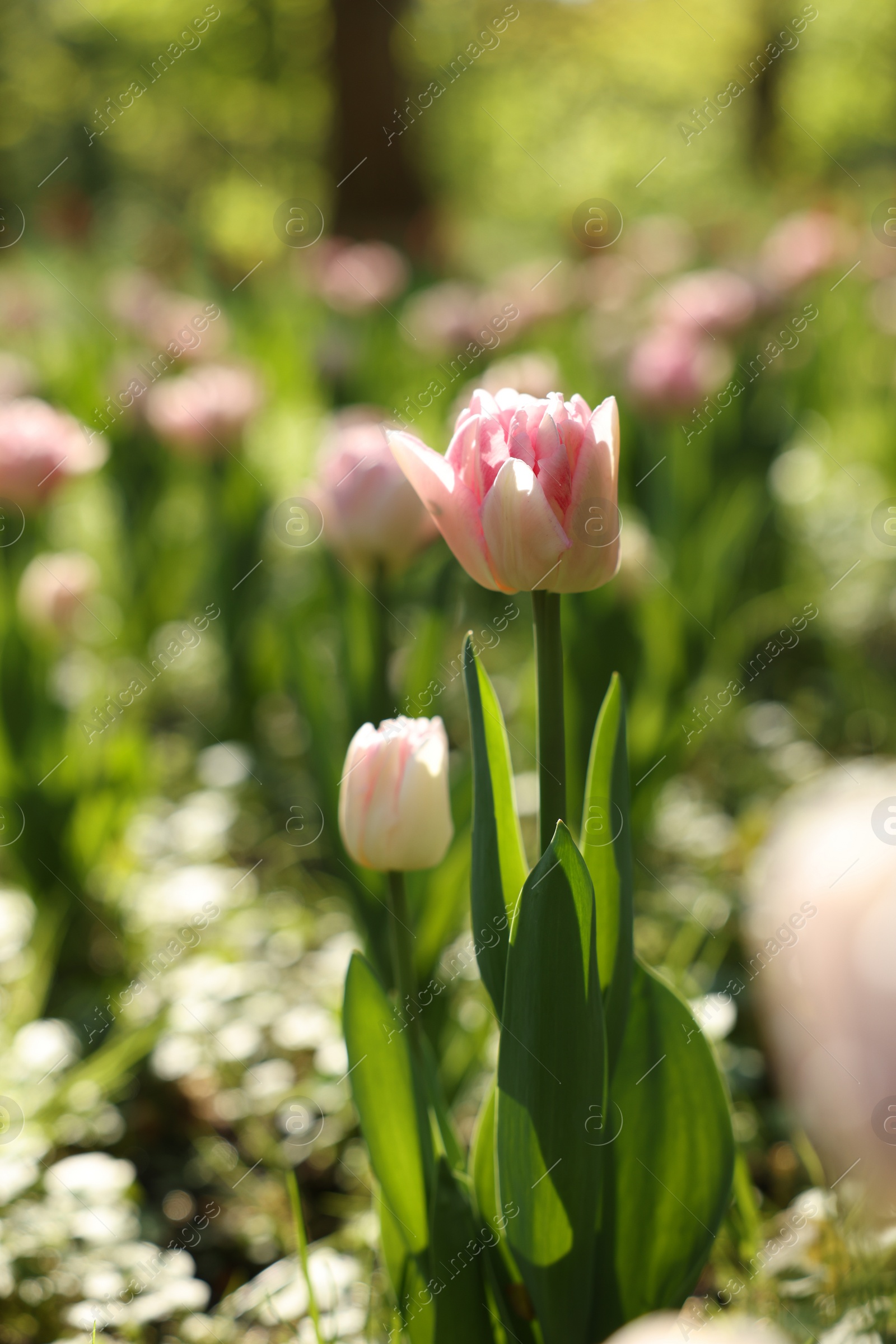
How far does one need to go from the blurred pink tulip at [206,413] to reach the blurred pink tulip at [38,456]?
519 millimetres

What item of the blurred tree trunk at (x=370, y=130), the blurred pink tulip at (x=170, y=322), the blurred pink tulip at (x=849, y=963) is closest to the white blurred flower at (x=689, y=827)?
the blurred pink tulip at (x=849, y=963)

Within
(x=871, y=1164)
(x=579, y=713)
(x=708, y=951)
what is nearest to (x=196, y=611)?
(x=579, y=713)

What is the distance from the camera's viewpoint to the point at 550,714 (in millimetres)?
836

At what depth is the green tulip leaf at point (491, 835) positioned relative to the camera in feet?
2.72

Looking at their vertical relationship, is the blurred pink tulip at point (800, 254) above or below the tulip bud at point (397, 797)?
below

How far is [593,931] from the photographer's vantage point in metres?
0.79

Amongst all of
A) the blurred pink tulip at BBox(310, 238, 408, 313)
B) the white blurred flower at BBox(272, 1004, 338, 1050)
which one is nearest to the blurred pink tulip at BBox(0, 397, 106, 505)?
the white blurred flower at BBox(272, 1004, 338, 1050)

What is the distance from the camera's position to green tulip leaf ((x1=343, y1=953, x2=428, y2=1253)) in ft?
2.85

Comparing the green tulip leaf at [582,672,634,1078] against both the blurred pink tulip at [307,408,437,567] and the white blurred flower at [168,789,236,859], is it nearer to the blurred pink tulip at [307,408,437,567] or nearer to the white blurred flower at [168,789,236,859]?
the blurred pink tulip at [307,408,437,567]

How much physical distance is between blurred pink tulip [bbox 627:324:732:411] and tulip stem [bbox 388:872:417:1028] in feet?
5.50

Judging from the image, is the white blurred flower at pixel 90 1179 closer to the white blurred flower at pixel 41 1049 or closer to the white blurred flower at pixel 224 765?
the white blurred flower at pixel 41 1049

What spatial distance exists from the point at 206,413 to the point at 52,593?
608 millimetres

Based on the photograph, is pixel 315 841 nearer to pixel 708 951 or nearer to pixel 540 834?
pixel 708 951

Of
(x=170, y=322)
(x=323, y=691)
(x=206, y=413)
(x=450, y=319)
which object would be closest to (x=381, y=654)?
(x=323, y=691)
